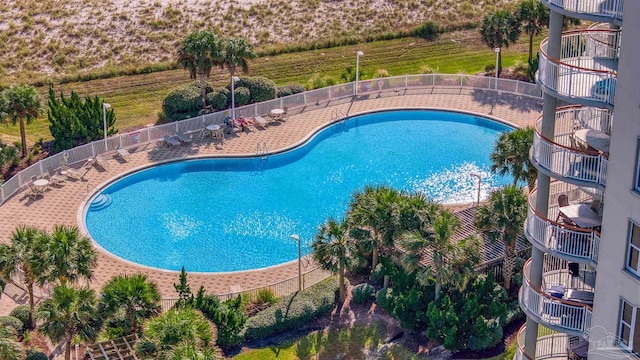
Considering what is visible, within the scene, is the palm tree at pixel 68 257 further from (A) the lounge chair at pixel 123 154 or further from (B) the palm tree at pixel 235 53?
(B) the palm tree at pixel 235 53

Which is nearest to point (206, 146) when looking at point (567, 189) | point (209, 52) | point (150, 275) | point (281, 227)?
point (209, 52)

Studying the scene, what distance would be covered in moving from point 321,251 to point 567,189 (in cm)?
1362

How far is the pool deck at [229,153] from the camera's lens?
45719 millimetres

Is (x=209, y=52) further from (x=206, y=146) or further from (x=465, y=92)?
(x=465, y=92)

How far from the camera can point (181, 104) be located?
6119 cm

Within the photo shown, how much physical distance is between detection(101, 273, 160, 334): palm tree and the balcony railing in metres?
19.5

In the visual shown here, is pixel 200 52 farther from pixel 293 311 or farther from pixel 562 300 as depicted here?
pixel 562 300

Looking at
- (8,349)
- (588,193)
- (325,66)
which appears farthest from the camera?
(325,66)

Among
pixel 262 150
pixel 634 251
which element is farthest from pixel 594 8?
pixel 262 150

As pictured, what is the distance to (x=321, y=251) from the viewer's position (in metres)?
42.1

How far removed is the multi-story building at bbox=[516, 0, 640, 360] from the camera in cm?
2408

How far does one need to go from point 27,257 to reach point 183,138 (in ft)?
71.4

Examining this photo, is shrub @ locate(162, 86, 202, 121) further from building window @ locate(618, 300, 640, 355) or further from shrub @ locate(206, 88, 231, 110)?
building window @ locate(618, 300, 640, 355)

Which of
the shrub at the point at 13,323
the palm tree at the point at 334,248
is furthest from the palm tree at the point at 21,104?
the palm tree at the point at 334,248
